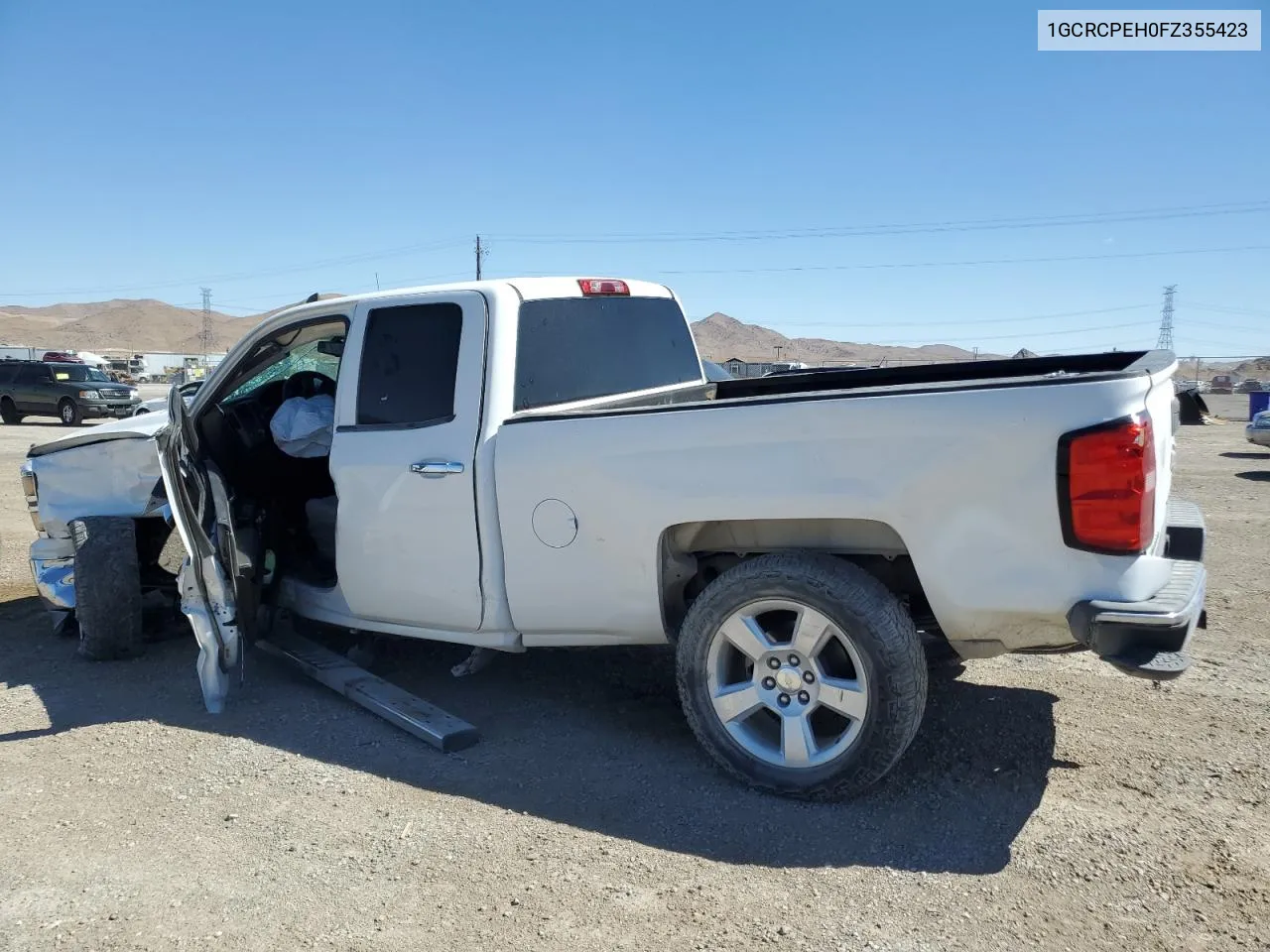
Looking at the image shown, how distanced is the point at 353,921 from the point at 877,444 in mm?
2250

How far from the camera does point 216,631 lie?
4.53 meters

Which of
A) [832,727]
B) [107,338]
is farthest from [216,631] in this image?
[107,338]

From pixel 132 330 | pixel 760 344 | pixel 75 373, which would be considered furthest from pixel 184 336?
pixel 75 373

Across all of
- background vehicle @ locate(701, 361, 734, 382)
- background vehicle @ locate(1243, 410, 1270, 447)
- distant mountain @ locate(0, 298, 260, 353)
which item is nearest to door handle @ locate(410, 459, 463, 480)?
background vehicle @ locate(701, 361, 734, 382)

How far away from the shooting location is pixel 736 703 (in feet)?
12.1

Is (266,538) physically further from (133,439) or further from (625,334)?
(625,334)

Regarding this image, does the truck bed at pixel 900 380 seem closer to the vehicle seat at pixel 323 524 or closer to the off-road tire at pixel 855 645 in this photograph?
the off-road tire at pixel 855 645

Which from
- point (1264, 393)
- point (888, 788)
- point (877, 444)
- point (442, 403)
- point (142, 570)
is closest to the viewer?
point (877, 444)

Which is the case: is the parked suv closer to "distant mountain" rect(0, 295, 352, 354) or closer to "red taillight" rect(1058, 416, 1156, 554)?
"red taillight" rect(1058, 416, 1156, 554)

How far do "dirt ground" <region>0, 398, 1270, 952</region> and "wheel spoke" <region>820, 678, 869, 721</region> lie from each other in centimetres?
37

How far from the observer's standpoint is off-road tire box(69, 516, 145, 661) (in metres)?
5.19

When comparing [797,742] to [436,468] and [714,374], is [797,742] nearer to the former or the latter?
[436,468]

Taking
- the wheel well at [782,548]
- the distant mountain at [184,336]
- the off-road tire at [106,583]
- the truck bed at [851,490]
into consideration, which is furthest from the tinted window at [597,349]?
the distant mountain at [184,336]

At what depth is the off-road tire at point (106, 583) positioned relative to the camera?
204 inches
